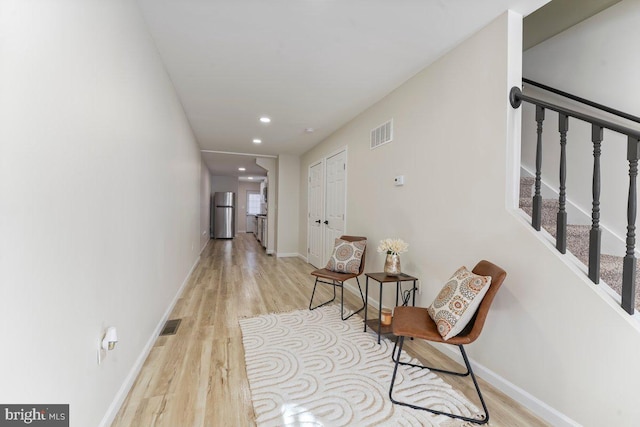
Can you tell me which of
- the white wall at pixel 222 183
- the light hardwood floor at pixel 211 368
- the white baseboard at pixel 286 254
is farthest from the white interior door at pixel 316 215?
the white wall at pixel 222 183

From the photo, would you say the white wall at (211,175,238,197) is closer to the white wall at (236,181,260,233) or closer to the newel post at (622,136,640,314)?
the white wall at (236,181,260,233)

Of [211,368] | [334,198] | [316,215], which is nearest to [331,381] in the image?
[211,368]

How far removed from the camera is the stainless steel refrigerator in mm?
9578

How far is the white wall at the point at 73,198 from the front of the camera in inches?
30.2

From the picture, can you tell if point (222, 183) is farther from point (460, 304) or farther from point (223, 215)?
point (460, 304)

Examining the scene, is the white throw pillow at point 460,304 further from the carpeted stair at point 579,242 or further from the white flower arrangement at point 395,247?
the white flower arrangement at point 395,247

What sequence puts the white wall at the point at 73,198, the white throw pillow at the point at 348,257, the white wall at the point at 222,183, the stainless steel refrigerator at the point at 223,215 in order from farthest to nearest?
the white wall at the point at 222,183 → the stainless steel refrigerator at the point at 223,215 → the white throw pillow at the point at 348,257 → the white wall at the point at 73,198

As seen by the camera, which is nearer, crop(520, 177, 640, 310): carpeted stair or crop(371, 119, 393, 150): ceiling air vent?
crop(520, 177, 640, 310): carpeted stair

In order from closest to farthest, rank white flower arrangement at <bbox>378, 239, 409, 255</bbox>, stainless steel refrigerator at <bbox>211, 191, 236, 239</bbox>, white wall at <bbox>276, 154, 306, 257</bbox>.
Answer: white flower arrangement at <bbox>378, 239, 409, 255</bbox>, white wall at <bbox>276, 154, 306, 257</bbox>, stainless steel refrigerator at <bbox>211, 191, 236, 239</bbox>

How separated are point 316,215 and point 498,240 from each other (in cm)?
366

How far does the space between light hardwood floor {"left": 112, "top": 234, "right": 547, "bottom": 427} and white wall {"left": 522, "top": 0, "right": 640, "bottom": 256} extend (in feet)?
5.35

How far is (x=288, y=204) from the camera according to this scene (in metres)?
6.42

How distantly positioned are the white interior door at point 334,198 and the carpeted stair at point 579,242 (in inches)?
86.2

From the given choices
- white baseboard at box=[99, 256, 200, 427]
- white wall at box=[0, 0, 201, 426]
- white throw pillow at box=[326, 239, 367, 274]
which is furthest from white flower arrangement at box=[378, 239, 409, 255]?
white baseboard at box=[99, 256, 200, 427]
